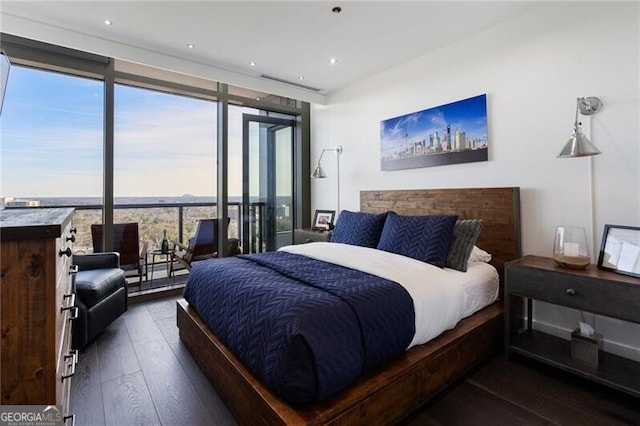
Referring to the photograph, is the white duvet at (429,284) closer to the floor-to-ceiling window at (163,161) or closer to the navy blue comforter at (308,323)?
the navy blue comforter at (308,323)

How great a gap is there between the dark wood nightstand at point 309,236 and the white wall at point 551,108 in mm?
1334

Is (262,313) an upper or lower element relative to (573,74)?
lower

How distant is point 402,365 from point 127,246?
341 centimetres

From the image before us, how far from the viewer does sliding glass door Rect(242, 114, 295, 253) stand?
4523 mm

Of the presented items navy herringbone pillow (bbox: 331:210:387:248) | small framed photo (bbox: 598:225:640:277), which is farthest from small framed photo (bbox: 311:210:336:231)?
small framed photo (bbox: 598:225:640:277)

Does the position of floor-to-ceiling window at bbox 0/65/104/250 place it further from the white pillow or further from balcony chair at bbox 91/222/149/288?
the white pillow

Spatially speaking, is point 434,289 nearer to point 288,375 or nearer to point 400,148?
point 288,375

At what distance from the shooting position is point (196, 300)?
238cm

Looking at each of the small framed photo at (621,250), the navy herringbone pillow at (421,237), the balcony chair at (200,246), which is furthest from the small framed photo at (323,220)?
the small framed photo at (621,250)

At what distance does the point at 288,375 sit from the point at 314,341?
18 cm

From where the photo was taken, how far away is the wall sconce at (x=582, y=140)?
6.86 feet

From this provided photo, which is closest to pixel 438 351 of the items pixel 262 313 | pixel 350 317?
pixel 350 317

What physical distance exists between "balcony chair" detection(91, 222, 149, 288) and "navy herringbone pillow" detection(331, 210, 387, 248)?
2410 mm

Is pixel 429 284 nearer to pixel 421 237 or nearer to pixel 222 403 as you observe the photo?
pixel 421 237
